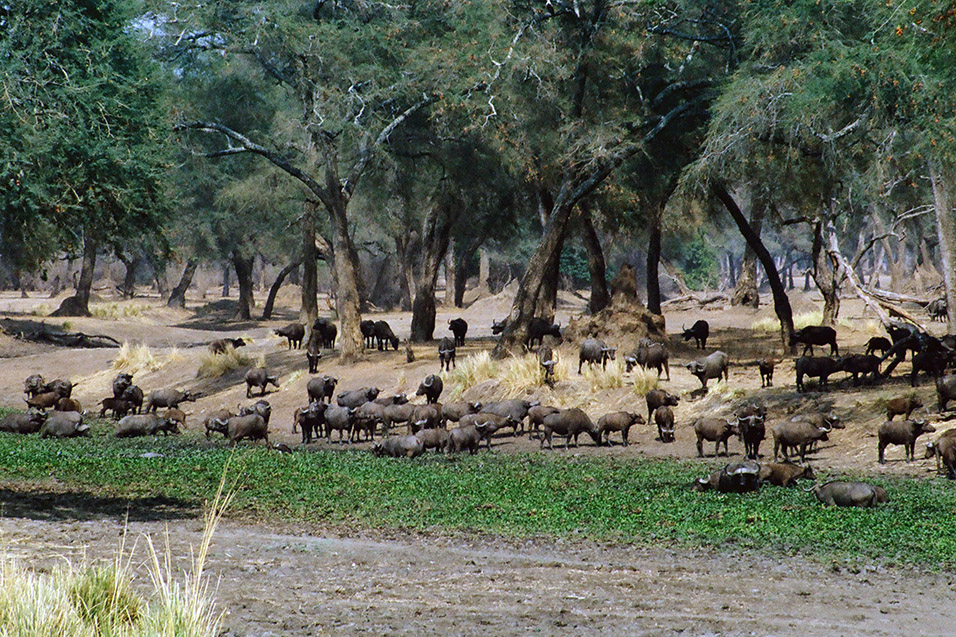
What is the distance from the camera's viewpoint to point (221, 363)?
29.2 metres

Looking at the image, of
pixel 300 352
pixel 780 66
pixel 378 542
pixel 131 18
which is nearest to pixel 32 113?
pixel 131 18

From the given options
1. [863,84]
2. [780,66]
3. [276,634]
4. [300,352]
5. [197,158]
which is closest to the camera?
[276,634]

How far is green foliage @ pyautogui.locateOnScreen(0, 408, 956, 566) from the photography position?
10.8 metres

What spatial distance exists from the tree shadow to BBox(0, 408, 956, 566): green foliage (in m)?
0.48

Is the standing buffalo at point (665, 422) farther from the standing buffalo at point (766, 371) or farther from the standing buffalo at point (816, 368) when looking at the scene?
the standing buffalo at point (766, 371)

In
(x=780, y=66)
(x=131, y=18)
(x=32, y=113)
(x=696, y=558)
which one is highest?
(x=131, y=18)

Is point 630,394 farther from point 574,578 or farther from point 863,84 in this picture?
point 574,578

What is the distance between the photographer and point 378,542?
1075 cm

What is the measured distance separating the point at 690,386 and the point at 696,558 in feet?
41.6

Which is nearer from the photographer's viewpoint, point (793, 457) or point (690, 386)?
point (793, 457)

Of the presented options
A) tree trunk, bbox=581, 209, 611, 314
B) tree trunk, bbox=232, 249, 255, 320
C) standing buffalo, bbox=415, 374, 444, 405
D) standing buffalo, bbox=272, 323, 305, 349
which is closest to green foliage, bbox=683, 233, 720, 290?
tree trunk, bbox=232, 249, 255, 320

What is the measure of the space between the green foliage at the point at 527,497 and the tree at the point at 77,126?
172 inches

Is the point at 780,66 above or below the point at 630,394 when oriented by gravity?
above

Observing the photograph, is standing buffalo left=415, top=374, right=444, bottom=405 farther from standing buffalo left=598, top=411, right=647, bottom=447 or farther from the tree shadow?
the tree shadow
